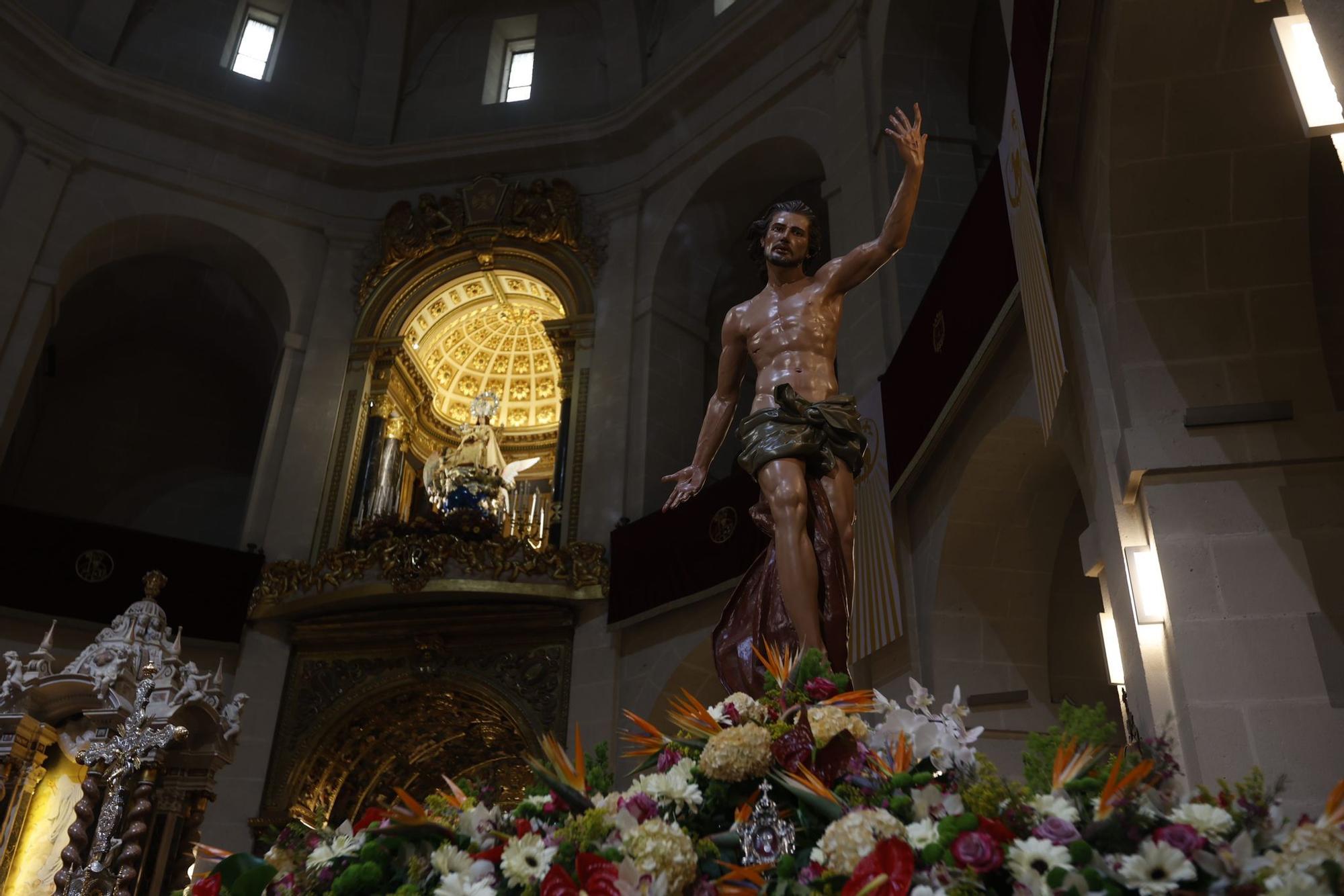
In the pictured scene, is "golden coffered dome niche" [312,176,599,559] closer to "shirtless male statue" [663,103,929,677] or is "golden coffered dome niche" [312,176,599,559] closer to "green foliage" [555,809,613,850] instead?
"shirtless male statue" [663,103,929,677]

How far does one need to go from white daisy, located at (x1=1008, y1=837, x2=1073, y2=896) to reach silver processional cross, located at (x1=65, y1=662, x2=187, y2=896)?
5.97m

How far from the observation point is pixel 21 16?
1180 cm

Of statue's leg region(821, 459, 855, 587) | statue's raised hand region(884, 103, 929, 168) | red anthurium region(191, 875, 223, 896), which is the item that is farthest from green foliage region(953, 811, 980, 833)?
statue's raised hand region(884, 103, 929, 168)

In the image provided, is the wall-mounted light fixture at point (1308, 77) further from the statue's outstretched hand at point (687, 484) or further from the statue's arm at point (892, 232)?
the statue's outstretched hand at point (687, 484)

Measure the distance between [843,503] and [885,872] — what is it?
2089 millimetres

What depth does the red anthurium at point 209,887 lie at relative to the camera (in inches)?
80.0

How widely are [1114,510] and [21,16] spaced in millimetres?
12363

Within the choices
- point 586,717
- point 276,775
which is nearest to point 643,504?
point 586,717

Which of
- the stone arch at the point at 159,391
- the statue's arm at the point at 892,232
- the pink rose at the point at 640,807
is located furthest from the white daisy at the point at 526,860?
the stone arch at the point at 159,391

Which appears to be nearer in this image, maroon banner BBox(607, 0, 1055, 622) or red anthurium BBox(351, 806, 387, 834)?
red anthurium BBox(351, 806, 387, 834)

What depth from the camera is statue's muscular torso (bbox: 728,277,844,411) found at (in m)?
3.96

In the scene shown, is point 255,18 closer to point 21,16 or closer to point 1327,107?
point 21,16

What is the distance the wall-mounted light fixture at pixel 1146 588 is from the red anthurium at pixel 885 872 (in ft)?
10.1

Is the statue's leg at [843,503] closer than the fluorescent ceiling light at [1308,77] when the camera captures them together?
No
